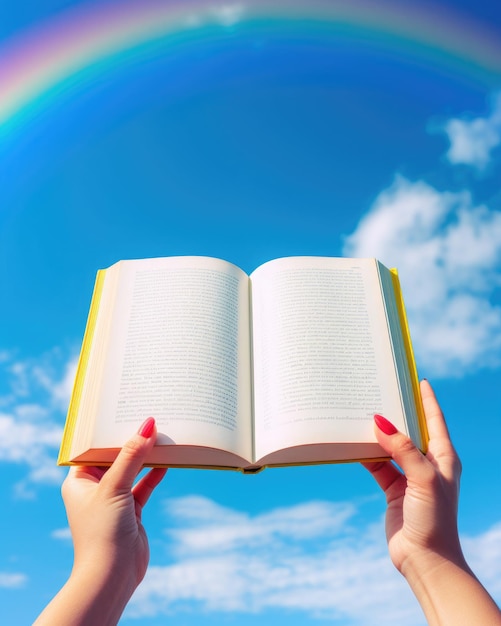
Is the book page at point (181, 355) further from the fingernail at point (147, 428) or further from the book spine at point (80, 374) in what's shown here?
the book spine at point (80, 374)

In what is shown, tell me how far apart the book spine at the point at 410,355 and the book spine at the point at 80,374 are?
8.18ft

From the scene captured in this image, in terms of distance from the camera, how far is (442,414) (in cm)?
393

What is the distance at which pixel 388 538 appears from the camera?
360cm

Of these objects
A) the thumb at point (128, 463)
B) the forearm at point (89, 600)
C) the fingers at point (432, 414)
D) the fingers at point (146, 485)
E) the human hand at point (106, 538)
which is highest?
the fingers at point (432, 414)

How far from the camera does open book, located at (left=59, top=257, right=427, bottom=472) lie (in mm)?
3619

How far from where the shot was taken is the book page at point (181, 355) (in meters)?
3.62

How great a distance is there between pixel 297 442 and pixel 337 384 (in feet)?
1.85

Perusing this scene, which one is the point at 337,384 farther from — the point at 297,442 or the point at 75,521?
the point at 75,521

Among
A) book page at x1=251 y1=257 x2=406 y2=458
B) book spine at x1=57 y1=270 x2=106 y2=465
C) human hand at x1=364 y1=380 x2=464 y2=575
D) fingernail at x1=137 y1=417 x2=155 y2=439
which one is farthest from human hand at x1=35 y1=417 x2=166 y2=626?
human hand at x1=364 y1=380 x2=464 y2=575

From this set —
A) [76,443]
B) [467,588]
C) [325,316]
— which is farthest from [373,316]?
[76,443]

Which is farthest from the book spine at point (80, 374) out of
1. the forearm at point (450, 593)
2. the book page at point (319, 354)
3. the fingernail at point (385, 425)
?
the forearm at point (450, 593)

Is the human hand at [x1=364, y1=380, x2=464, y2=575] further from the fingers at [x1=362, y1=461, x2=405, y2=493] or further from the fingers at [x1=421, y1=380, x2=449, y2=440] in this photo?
the fingers at [x1=362, y1=461, x2=405, y2=493]

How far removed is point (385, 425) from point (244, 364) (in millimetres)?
1180

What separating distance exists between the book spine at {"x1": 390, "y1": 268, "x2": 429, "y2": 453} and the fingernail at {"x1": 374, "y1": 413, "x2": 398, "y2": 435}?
0.46 m
